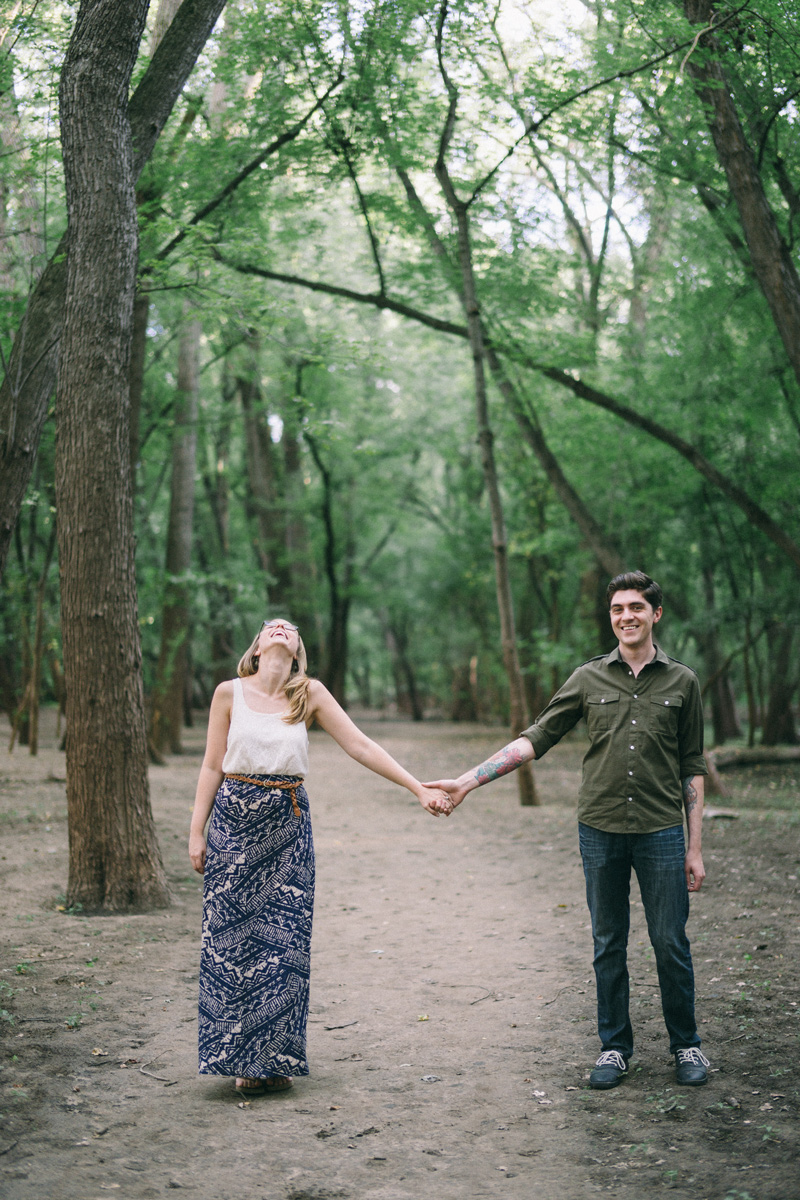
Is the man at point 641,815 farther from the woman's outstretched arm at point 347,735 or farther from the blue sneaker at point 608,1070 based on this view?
the woman's outstretched arm at point 347,735

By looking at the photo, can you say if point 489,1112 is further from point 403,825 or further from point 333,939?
point 403,825

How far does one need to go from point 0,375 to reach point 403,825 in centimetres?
742

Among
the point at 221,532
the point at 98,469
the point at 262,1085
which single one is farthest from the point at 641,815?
the point at 221,532

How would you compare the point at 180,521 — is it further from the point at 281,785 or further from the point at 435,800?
the point at 281,785

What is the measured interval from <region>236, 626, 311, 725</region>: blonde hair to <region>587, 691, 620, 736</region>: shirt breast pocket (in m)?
1.26

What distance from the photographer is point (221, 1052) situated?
4051 millimetres

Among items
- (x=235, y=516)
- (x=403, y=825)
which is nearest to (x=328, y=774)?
(x=403, y=825)

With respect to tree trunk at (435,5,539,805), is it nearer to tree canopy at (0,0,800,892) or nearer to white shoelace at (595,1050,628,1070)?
tree canopy at (0,0,800,892)

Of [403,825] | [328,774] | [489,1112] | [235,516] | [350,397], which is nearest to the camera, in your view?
[489,1112]

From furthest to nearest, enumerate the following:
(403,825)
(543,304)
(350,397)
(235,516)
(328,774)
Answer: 1. (235,516)
2. (350,397)
3. (328,774)
4. (543,304)
5. (403,825)

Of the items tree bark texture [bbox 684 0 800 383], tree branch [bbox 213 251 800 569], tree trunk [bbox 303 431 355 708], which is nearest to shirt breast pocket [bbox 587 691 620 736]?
tree bark texture [bbox 684 0 800 383]

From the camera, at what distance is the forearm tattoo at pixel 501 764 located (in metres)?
4.48

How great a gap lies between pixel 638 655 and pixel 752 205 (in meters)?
6.71

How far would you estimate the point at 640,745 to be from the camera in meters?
4.20
